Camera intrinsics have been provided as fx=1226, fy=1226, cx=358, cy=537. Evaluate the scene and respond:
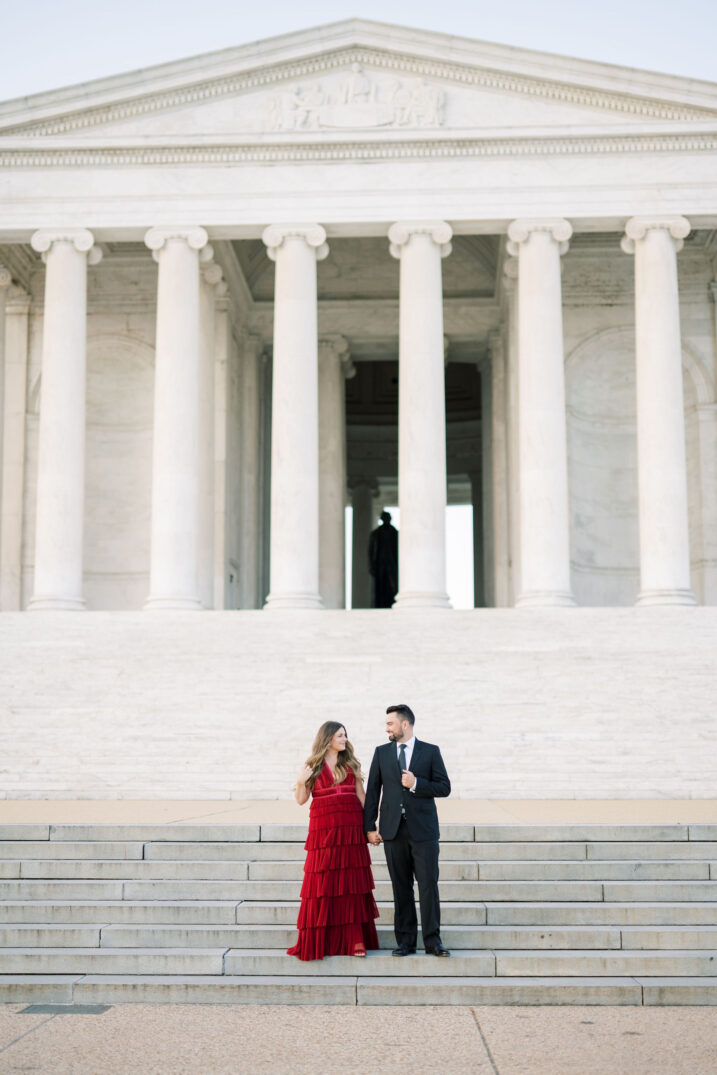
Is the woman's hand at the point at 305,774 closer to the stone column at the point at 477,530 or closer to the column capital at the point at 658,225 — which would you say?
the column capital at the point at 658,225

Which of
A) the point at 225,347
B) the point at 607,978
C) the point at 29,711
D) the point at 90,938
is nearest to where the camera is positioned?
the point at 607,978

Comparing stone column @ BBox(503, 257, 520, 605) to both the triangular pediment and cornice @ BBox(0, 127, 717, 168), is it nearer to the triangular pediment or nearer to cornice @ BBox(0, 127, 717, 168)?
cornice @ BBox(0, 127, 717, 168)

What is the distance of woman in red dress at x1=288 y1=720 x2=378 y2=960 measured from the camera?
55.3 feet

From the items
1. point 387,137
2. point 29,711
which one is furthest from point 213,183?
point 29,711

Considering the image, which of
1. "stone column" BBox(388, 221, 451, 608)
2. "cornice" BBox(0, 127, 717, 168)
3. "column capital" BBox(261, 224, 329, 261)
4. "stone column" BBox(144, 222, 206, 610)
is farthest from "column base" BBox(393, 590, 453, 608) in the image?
"cornice" BBox(0, 127, 717, 168)

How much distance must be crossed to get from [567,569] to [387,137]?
1737 cm

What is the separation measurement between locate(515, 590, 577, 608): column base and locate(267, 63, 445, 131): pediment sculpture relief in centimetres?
A: 1795

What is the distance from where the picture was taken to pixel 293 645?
1513 inches

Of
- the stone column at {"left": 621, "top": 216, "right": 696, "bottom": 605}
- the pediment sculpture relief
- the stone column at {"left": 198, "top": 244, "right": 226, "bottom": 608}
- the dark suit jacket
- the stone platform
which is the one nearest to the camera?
the dark suit jacket

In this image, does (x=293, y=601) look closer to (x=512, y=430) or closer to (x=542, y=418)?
(x=542, y=418)

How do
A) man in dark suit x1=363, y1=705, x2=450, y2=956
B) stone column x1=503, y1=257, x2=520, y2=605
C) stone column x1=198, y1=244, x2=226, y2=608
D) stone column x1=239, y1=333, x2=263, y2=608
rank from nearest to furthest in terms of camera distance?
1. man in dark suit x1=363, y1=705, x2=450, y2=956
2. stone column x1=198, y1=244, x2=226, y2=608
3. stone column x1=503, y1=257, x2=520, y2=605
4. stone column x1=239, y1=333, x2=263, y2=608

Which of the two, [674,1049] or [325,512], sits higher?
[325,512]

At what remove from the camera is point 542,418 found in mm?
44375

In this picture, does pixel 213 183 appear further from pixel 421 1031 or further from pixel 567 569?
pixel 421 1031
